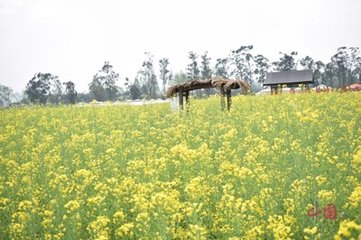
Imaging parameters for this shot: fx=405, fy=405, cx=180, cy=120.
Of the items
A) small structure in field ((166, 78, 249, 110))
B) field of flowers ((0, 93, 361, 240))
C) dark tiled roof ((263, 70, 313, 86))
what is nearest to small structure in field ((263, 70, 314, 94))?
dark tiled roof ((263, 70, 313, 86))

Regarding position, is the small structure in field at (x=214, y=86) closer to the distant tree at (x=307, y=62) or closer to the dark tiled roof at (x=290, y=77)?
the dark tiled roof at (x=290, y=77)

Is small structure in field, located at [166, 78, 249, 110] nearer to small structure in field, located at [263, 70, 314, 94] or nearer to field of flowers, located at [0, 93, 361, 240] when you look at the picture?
field of flowers, located at [0, 93, 361, 240]

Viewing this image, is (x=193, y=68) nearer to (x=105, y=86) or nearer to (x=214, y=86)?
(x=105, y=86)

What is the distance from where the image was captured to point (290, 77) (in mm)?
46719

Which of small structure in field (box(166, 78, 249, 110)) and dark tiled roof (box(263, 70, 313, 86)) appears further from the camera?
dark tiled roof (box(263, 70, 313, 86))

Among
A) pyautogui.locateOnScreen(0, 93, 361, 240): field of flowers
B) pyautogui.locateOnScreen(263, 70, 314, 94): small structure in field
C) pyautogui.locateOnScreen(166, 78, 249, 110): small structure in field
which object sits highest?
pyautogui.locateOnScreen(263, 70, 314, 94): small structure in field

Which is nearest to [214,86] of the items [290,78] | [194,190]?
[194,190]

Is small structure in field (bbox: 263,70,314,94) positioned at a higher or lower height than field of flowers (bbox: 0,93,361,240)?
higher

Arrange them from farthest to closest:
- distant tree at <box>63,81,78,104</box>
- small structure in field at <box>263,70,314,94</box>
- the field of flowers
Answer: distant tree at <box>63,81,78,104</box> < small structure in field at <box>263,70,314,94</box> < the field of flowers

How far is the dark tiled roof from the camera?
45625 mm

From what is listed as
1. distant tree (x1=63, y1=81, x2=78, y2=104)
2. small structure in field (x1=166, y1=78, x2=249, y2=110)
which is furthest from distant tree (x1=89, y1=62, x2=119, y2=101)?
small structure in field (x1=166, y1=78, x2=249, y2=110)

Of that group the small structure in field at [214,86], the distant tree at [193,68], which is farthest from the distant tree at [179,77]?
the small structure in field at [214,86]

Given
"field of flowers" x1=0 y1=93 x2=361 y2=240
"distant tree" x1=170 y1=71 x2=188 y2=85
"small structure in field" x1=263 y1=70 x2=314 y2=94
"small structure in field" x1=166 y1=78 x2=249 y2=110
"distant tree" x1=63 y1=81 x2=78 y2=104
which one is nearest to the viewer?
"field of flowers" x1=0 y1=93 x2=361 y2=240

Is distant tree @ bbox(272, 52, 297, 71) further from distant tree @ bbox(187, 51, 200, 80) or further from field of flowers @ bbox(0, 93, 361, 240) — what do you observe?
field of flowers @ bbox(0, 93, 361, 240)
